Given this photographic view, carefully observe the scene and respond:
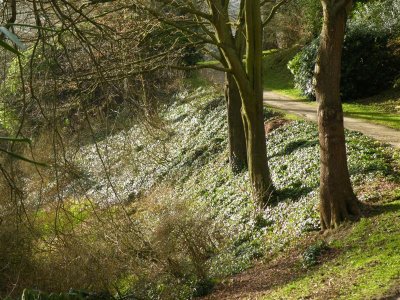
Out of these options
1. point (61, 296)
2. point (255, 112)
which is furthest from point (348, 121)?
point (61, 296)

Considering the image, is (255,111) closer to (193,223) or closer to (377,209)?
(193,223)

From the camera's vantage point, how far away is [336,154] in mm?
11266

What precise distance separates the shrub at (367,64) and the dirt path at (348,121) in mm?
1810

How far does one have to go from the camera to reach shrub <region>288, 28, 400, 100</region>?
22.8 metres

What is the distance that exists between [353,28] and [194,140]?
7875mm

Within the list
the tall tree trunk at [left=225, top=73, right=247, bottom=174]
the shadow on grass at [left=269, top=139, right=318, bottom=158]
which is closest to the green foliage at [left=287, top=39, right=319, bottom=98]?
the tall tree trunk at [left=225, top=73, right=247, bottom=174]

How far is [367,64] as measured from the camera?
23.0 m

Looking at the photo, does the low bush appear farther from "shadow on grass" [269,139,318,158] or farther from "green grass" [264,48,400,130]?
"shadow on grass" [269,139,318,158]

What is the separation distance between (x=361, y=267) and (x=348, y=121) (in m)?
10.5

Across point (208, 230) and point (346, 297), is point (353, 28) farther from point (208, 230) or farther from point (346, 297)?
point (346, 297)

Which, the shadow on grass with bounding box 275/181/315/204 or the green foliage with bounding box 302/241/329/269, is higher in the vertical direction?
the shadow on grass with bounding box 275/181/315/204

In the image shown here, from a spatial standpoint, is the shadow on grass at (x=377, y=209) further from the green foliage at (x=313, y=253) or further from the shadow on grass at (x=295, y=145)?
the shadow on grass at (x=295, y=145)

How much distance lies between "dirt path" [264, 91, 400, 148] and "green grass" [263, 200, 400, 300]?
4729 millimetres

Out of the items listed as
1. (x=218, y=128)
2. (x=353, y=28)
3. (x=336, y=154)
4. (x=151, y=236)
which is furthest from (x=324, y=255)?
(x=353, y=28)
